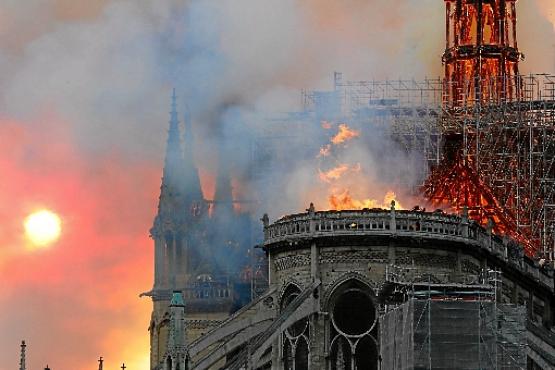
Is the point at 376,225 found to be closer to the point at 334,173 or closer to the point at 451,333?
the point at 451,333

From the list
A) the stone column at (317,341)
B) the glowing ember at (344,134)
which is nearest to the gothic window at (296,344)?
the stone column at (317,341)

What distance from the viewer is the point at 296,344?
83875 millimetres

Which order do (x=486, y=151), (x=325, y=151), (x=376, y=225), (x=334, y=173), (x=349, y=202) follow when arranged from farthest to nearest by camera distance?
(x=486, y=151) < (x=325, y=151) < (x=334, y=173) < (x=349, y=202) < (x=376, y=225)

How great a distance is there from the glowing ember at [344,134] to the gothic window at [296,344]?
14.1 m

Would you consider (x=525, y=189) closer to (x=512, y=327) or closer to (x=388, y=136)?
(x=388, y=136)

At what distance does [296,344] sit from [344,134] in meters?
16.7

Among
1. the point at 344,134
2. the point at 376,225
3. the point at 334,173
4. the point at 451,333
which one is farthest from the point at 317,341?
the point at 344,134

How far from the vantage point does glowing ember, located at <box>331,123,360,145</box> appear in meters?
97.2

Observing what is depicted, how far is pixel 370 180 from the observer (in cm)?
9350

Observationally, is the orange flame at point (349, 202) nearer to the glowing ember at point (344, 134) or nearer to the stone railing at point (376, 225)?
the stone railing at point (376, 225)

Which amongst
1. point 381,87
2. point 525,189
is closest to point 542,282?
point 525,189

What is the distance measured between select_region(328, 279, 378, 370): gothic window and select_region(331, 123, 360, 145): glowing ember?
598 inches

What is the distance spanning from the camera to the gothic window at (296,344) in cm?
8331

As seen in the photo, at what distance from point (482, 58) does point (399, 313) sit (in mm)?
34756
